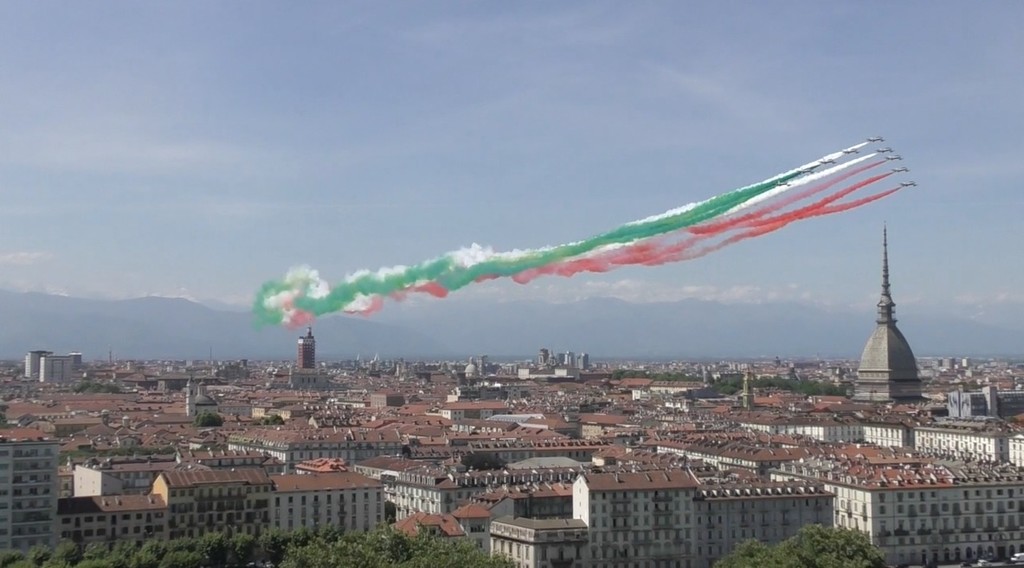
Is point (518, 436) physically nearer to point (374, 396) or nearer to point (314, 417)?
point (314, 417)

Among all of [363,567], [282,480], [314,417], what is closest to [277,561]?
[282,480]

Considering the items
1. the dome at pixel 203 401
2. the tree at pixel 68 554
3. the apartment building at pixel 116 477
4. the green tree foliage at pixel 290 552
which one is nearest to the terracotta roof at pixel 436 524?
the green tree foliage at pixel 290 552

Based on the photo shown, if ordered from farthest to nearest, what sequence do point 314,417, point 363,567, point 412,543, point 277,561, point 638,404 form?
1. point 638,404
2. point 314,417
3. point 277,561
4. point 412,543
5. point 363,567

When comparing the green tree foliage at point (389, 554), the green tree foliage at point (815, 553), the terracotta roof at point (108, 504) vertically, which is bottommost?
the green tree foliage at point (815, 553)

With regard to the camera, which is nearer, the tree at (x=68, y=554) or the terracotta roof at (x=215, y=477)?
the tree at (x=68, y=554)

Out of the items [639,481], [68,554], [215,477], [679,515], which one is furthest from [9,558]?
[679,515]

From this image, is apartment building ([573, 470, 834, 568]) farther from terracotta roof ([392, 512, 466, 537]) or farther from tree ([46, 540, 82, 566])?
tree ([46, 540, 82, 566])

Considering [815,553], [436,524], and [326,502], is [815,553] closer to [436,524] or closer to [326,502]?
[436,524]

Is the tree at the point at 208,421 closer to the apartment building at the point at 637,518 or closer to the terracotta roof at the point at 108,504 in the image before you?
the terracotta roof at the point at 108,504
